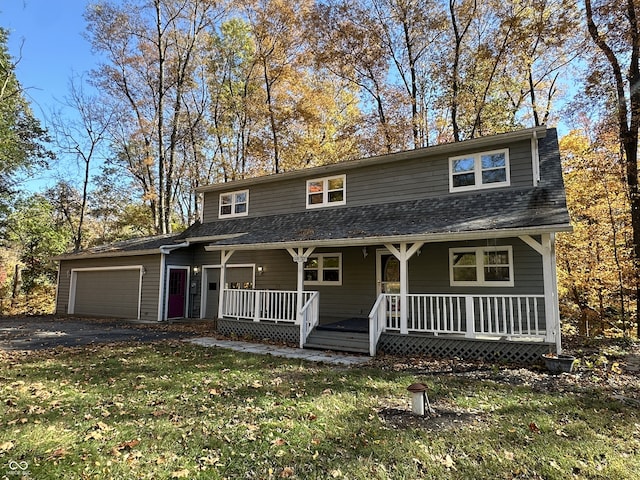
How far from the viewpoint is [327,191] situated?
12.2 meters

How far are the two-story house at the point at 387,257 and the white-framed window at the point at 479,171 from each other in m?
0.03

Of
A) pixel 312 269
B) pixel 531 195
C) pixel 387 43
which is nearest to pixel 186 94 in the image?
pixel 387 43

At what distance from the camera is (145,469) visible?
3098 millimetres

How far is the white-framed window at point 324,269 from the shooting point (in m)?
11.4

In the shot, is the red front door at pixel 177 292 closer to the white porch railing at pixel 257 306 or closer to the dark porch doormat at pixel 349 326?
the white porch railing at pixel 257 306

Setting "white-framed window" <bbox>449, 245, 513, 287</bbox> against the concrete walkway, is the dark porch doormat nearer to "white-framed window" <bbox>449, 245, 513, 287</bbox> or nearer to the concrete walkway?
the concrete walkway

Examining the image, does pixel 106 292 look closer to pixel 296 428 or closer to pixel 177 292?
pixel 177 292

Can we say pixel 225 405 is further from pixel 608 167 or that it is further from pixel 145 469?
pixel 608 167

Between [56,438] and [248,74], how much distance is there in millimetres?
20771

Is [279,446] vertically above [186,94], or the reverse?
[186,94]

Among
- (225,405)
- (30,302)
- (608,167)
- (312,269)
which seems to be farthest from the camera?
(30,302)

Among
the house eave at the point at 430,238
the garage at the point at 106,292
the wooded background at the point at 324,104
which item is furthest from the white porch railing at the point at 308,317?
the wooded background at the point at 324,104

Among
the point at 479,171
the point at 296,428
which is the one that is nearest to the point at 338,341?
the point at 296,428

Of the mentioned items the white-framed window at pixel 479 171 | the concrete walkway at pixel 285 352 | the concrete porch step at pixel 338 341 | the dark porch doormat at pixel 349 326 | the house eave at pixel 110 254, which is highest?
the white-framed window at pixel 479 171
